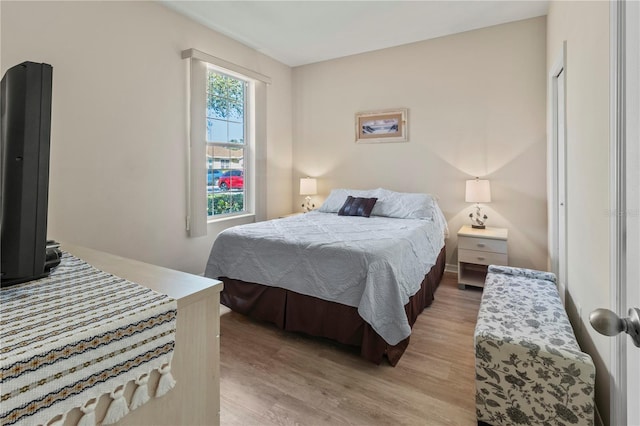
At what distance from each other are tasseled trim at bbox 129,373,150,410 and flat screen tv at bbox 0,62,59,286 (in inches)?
15.4

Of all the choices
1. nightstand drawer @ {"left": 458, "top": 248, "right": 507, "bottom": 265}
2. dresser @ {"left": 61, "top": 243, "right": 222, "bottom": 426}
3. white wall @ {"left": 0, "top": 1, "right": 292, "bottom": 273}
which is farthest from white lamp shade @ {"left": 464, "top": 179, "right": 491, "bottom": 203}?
dresser @ {"left": 61, "top": 243, "right": 222, "bottom": 426}

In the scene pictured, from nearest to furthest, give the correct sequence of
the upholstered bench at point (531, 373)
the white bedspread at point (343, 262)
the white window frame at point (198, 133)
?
the upholstered bench at point (531, 373), the white bedspread at point (343, 262), the white window frame at point (198, 133)

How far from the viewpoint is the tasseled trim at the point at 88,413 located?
57 cm

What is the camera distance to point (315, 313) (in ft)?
7.32

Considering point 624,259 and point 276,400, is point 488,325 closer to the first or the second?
point 624,259

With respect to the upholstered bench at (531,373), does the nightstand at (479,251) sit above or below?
above

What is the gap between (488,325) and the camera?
158cm

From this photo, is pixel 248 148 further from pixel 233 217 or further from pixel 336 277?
pixel 336 277

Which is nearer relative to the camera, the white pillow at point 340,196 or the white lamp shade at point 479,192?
the white lamp shade at point 479,192

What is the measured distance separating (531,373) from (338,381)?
98 cm

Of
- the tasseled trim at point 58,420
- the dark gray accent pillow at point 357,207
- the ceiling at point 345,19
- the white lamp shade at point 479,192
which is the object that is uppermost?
the ceiling at point 345,19

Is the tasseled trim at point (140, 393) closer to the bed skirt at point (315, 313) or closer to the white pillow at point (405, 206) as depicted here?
the bed skirt at point (315, 313)

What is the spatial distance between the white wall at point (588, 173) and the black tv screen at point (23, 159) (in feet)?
6.11

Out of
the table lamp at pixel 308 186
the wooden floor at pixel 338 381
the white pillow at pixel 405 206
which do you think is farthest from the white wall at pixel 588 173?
the table lamp at pixel 308 186
